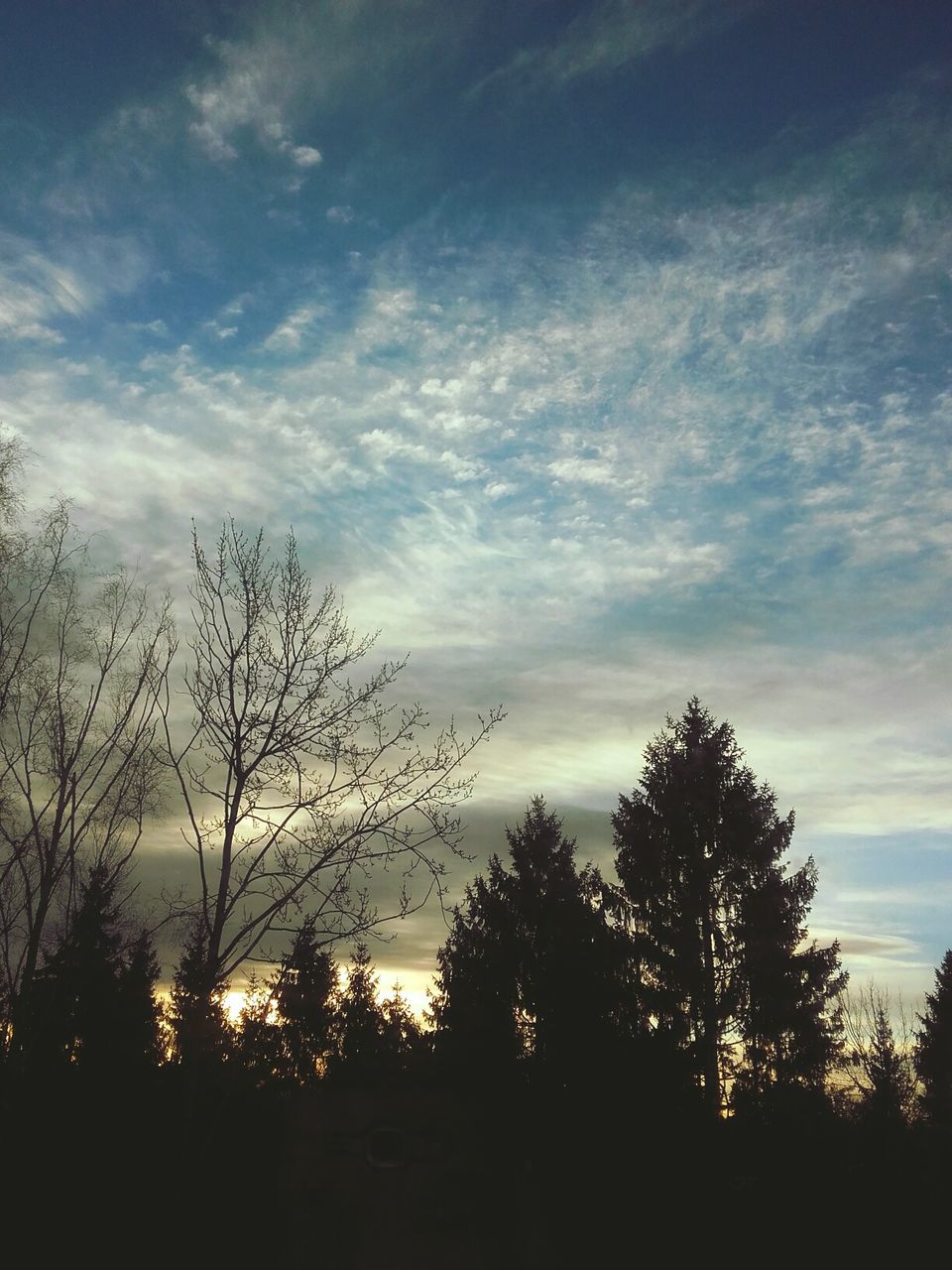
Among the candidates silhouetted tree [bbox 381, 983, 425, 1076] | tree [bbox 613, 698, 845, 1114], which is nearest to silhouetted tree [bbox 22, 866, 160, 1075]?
silhouetted tree [bbox 381, 983, 425, 1076]

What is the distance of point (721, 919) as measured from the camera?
70.7 feet

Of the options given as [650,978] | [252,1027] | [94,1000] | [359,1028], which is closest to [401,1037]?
[359,1028]

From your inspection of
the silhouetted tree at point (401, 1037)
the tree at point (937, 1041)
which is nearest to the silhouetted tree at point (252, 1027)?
the silhouetted tree at point (401, 1037)

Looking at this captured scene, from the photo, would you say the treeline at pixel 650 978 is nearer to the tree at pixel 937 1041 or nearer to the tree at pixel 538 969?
the tree at pixel 538 969

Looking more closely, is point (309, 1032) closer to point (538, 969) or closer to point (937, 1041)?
point (538, 969)

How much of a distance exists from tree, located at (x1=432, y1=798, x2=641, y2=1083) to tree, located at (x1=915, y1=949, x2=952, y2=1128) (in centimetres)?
2063

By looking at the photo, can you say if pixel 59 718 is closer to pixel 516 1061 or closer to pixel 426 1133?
pixel 426 1133

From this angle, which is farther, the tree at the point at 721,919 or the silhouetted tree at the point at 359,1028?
the silhouetted tree at the point at 359,1028

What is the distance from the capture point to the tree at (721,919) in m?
19.7

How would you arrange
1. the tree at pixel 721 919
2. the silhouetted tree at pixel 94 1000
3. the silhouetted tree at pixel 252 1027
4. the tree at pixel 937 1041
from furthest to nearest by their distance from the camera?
the tree at pixel 937 1041 → the tree at pixel 721 919 → the silhouetted tree at pixel 94 1000 → the silhouetted tree at pixel 252 1027

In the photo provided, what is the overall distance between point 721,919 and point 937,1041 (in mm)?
26528

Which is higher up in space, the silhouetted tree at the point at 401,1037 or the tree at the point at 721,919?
the tree at the point at 721,919

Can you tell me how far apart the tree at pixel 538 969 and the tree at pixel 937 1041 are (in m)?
20.6

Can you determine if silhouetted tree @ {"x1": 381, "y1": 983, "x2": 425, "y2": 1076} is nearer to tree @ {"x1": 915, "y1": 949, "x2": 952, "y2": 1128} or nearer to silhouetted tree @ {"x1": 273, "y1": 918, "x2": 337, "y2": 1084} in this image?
silhouetted tree @ {"x1": 273, "y1": 918, "x2": 337, "y2": 1084}
